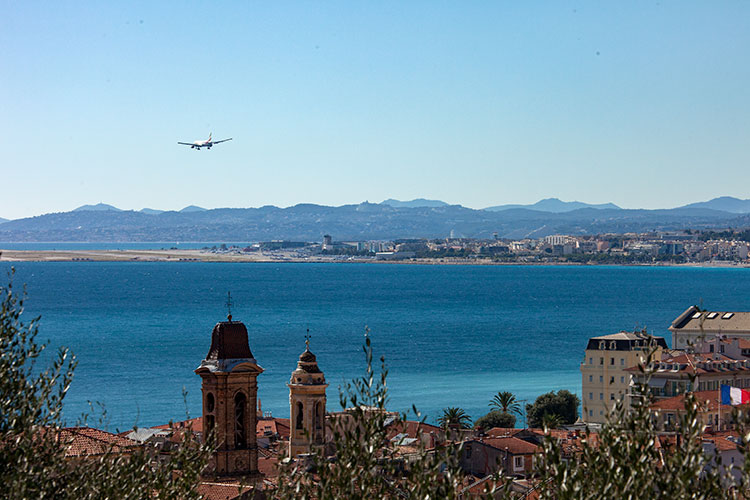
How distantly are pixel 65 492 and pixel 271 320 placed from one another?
81109 mm

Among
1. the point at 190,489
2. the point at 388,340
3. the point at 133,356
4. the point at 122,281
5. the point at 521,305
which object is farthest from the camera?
the point at 122,281

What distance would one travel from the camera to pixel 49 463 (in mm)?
10844

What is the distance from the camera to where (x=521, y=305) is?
115 metres

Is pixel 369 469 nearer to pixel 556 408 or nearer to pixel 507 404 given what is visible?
pixel 556 408

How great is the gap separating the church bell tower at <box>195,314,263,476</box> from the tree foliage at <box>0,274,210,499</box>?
5.93 meters

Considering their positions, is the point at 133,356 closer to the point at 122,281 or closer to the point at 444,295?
the point at 444,295

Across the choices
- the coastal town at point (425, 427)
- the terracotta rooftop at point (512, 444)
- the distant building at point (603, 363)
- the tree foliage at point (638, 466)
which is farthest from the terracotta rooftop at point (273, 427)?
the tree foliage at point (638, 466)

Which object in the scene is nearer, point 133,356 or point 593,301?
point 133,356

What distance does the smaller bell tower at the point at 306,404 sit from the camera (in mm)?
20891

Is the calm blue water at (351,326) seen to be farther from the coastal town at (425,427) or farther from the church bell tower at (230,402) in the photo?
the church bell tower at (230,402)

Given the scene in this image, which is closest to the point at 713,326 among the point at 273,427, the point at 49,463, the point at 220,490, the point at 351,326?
the point at 273,427

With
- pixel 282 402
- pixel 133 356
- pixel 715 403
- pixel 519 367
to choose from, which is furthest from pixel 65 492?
pixel 133 356

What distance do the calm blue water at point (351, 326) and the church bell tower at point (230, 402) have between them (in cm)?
728

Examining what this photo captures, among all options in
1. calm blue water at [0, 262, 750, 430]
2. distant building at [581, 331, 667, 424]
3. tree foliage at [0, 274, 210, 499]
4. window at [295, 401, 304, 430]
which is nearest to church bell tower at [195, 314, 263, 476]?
window at [295, 401, 304, 430]
